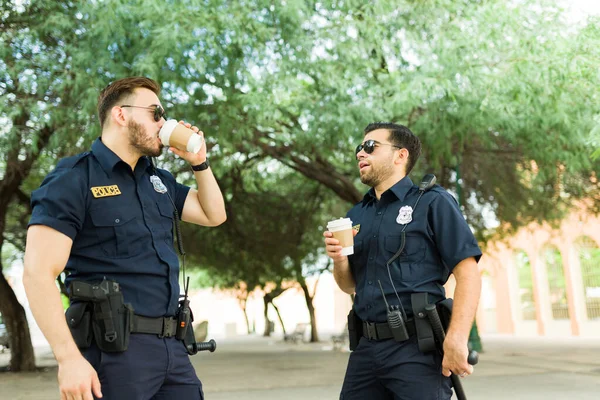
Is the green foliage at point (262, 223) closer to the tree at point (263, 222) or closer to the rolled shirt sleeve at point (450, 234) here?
the tree at point (263, 222)

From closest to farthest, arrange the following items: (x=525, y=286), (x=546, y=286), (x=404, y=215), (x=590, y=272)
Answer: (x=404, y=215), (x=590, y=272), (x=546, y=286), (x=525, y=286)

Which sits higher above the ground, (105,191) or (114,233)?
(105,191)

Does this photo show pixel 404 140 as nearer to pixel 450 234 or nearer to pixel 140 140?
pixel 450 234

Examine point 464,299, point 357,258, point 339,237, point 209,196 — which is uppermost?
point 209,196

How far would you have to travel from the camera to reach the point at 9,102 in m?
10.9

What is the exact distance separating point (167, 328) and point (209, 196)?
28.0 inches

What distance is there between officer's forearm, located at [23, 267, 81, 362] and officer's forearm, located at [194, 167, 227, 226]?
36.2 inches

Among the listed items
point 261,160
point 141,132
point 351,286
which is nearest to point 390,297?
point 351,286

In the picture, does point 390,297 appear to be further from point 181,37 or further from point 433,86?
point 433,86

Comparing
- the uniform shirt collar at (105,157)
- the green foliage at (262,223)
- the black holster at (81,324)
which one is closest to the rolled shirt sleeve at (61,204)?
the uniform shirt collar at (105,157)

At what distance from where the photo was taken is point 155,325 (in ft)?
8.86

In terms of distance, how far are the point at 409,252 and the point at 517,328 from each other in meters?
34.8

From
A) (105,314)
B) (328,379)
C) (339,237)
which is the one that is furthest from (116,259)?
(328,379)

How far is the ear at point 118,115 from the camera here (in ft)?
9.58
